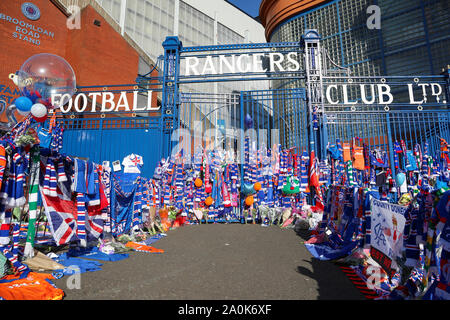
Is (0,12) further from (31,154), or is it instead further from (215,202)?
(215,202)

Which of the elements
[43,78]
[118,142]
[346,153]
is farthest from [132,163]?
[346,153]

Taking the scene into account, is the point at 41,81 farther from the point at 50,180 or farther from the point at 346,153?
the point at 346,153

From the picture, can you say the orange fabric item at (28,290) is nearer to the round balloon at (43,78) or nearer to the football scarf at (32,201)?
the football scarf at (32,201)

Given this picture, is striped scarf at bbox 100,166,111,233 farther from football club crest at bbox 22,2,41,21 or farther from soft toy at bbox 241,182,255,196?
football club crest at bbox 22,2,41,21

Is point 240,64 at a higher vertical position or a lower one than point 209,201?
higher

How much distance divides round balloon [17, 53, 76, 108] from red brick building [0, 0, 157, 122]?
8200 mm

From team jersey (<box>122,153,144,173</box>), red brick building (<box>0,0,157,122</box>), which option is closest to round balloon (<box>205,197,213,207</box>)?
team jersey (<box>122,153,144,173</box>)

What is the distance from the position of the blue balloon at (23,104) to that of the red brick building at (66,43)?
8.72 meters

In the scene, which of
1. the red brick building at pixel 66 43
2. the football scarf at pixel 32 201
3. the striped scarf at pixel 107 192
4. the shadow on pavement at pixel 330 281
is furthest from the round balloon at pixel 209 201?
the red brick building at pixel 66 43

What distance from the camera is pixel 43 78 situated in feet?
13.4

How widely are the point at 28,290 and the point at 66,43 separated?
14730 mm

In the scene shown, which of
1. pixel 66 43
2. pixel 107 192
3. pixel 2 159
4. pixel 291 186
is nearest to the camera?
pixel 2 159

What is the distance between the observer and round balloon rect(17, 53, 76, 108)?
402 centimetres

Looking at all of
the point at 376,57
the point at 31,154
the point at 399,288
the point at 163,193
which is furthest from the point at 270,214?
the point at 376,57
